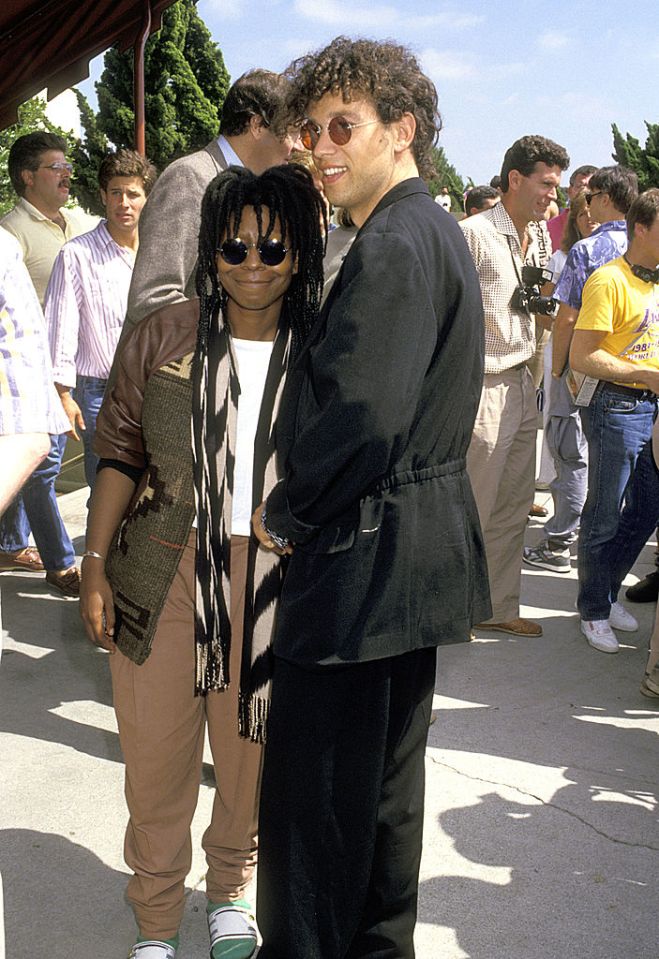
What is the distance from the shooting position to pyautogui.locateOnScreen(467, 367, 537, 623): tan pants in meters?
4.39

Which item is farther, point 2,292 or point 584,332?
point 584,332

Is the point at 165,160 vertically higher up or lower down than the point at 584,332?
higher up

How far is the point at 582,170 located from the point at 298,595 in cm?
724

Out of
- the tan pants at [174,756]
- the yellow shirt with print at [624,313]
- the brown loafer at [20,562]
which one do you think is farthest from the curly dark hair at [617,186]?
the tan pants at [174,756]

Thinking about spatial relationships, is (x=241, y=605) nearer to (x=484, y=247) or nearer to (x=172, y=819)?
(x=172, y=819)

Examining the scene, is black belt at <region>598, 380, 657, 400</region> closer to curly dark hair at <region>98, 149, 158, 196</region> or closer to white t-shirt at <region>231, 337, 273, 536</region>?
curly dark hair at <region>98, 149, 158, 196</region>

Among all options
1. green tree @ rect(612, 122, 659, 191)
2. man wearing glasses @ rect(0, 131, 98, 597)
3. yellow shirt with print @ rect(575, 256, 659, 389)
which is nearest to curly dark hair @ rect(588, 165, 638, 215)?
yellow shirt with print @ rect(575, 256, 659, 389)

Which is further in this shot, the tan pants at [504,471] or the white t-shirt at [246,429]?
the tan pants at [504,471]

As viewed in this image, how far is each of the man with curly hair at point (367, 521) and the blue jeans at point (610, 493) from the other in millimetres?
2596

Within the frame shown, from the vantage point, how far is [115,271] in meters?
4.85

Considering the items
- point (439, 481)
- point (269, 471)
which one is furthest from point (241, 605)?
point (439, 481)

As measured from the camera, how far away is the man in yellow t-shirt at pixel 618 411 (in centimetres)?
443

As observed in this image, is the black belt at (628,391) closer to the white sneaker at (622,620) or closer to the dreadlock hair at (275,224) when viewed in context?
the white sneaker at (622,620)

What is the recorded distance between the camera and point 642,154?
23766 millimetres
